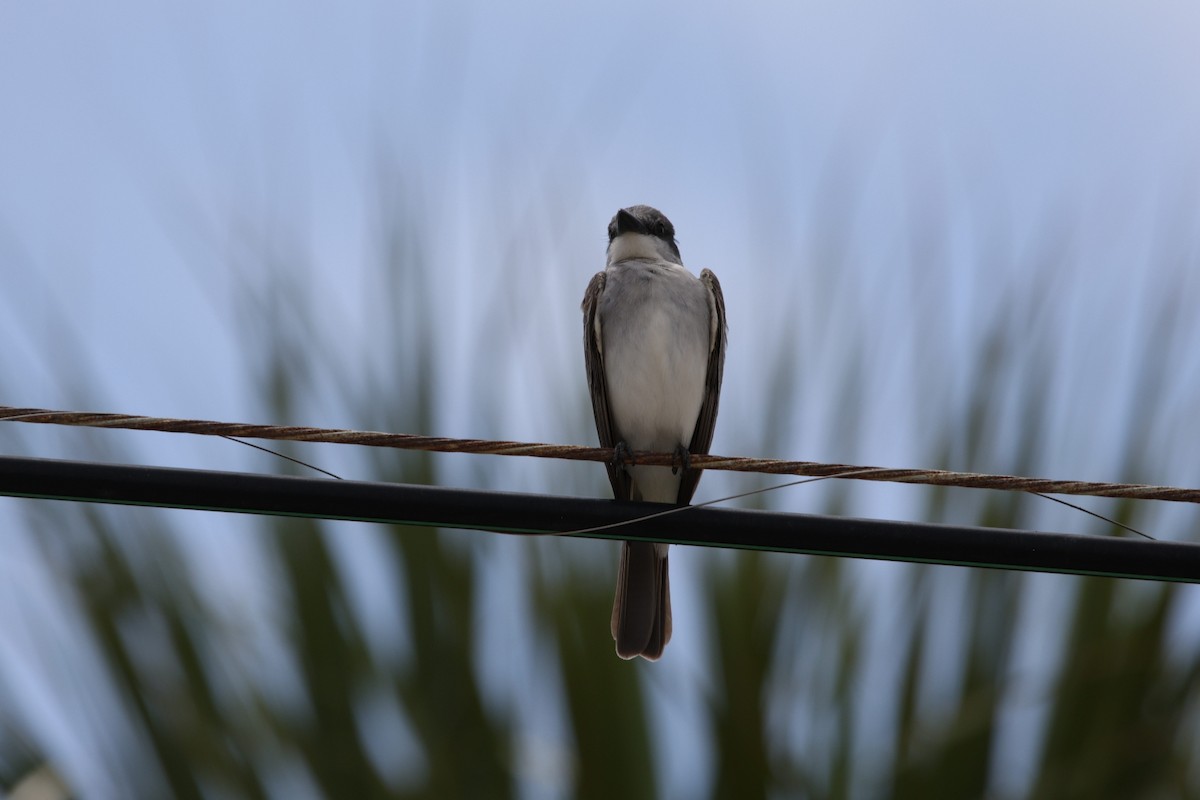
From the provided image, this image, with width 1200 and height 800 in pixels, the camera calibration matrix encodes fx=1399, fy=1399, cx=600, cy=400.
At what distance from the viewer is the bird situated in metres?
5.55

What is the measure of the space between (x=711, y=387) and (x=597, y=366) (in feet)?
1.59

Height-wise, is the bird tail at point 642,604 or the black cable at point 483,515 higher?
the black cable at point 483,515

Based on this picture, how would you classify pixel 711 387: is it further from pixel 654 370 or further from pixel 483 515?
pixel 483 515

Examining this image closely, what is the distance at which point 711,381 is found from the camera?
5.80m

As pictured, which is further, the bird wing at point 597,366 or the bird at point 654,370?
the bird wing at point 597,366

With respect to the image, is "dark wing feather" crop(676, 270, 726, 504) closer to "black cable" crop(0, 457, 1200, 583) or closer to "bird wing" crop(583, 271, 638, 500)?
"bird wing" crop(583, 271, 638, 500)

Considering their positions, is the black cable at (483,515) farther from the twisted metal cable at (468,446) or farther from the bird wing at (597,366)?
the bird wing at (597,366)

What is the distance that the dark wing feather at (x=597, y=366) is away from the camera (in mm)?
5652

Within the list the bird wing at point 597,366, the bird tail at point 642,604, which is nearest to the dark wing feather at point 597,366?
the bird wing at point 597,366

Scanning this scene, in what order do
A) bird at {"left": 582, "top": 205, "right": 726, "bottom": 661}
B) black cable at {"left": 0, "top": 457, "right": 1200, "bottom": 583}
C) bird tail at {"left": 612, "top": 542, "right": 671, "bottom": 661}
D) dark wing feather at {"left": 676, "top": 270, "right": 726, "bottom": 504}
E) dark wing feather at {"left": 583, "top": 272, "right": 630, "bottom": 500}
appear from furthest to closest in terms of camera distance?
dark wing feather at {"left": 676, "top": 270, "right": 726, "bottom": 504} < dark wing feather at {"left": 583, "top": 272, "right": 630, "bottom": 500} < bird at {"left": 582, "top": 205, "right": 726, "bottom": 661} < bird tail at {"left": 612, "top": 542, "right": 671, "bottom": 661} < black cable at {"left": 0, "top": 457, "right": 1200, "bottom": 583}

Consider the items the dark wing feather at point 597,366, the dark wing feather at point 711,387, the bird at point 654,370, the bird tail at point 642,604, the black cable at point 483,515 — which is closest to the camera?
the black cable at point 483,515

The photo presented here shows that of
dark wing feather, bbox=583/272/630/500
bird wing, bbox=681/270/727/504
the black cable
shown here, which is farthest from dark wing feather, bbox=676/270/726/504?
the black cable

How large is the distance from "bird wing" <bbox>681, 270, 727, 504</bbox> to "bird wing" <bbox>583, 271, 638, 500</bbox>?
52 mm

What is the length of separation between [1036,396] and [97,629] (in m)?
3.00
